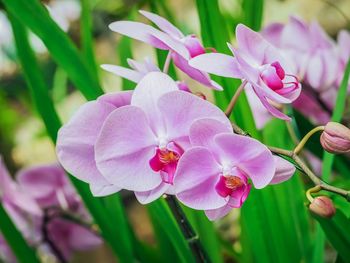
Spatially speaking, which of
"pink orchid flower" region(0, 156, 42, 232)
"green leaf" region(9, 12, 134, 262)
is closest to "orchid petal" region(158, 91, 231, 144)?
"green leaf" region(9, 12, 134, 262)

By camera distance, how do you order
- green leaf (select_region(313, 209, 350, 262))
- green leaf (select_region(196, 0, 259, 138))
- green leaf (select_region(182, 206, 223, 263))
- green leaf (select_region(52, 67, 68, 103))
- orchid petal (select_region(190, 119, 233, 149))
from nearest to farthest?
1. orchid petal (select_region(190, 119, 233, 149))
2. green leaf (select_region(313, 209, 350, 262))
3. green leaf (select_region(196, 0, 259, 138))
4. green leaf (select_region(182, 206, 223, 263))
5. green leaf (select_region(52, 67, 68, 103))

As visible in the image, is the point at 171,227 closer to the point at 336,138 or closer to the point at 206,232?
the point at 206,232

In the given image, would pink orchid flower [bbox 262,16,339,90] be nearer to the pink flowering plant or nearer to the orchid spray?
the pink flowering plant

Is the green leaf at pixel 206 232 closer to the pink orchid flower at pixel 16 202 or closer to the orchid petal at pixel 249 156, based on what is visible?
the pink orchid flower at pixel 16 202

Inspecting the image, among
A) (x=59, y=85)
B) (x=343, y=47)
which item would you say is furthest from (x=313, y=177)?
(x=59, y=85)

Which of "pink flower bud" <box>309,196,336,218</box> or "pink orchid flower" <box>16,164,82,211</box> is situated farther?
"pink orchid flower" <box>16,164,82,211</box>

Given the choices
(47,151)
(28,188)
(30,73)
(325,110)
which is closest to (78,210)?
(28,188)

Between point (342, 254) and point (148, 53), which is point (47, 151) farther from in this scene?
point (342, 254)
